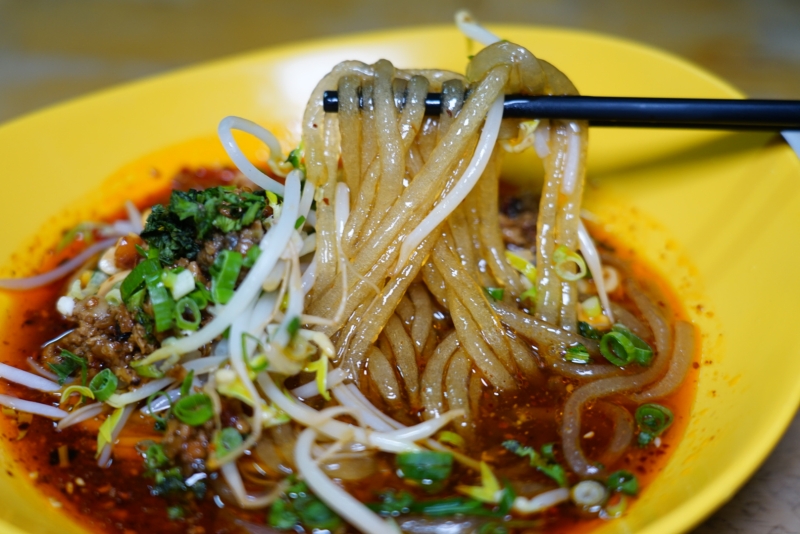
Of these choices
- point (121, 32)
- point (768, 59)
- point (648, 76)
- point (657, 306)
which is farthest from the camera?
point (121, 32)

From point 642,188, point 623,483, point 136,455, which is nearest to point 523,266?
point 642,188

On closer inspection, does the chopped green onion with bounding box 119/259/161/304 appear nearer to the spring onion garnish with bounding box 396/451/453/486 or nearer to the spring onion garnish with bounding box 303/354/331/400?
the spring onion garnish with bounding box 303/354/331/400

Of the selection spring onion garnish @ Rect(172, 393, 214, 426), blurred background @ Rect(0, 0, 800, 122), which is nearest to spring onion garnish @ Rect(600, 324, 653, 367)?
spring onion garnish @ Rect(172, 393, 214, 426)

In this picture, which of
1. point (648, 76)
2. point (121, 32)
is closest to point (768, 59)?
point (648, 76)

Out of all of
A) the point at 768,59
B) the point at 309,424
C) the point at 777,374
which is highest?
the point at 768,59

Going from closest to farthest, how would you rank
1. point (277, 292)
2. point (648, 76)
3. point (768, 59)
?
point (277, 292)
point (648, 76)
point (768, 59)

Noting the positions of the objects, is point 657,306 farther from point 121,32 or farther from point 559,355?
point 121,32

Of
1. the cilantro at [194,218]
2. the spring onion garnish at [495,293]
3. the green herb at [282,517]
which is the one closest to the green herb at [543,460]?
the spring onion garnish at [495,293]
